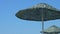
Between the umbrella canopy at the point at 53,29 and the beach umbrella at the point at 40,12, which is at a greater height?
the umbrella canopy at the point at 53,29

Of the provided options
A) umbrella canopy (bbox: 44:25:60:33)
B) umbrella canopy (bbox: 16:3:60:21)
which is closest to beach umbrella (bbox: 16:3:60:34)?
umbrella canopy (bbox: 16:3:60:21)

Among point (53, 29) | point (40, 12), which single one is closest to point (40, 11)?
point (40, 12)

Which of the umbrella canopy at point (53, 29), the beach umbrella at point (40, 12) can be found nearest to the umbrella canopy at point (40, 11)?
the beach umbrella at point (40, 12)

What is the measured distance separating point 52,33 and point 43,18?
35.9ft

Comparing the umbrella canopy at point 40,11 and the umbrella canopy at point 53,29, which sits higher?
the umbrella canopy at point 53,29

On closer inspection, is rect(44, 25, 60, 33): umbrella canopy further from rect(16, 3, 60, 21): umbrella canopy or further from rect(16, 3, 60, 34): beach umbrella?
rect(16, 3, 60, 21): umbrella canopy

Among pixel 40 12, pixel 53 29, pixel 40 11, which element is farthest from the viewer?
pixel 53 29

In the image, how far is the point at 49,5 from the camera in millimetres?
21875

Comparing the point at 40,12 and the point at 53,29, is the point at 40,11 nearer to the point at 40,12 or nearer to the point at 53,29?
the point at 40,12

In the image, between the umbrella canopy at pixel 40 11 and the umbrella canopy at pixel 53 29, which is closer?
the umbrella canopy at pixel 40 11

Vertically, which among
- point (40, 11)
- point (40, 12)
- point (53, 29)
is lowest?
point (40, 11)

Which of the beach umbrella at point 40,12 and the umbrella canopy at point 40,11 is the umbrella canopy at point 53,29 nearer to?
the beach umbrella at point 40,12

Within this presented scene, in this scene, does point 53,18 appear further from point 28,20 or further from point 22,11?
point 22,11

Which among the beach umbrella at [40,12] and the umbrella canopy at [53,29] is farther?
the umbrella canopy at [53,29]
